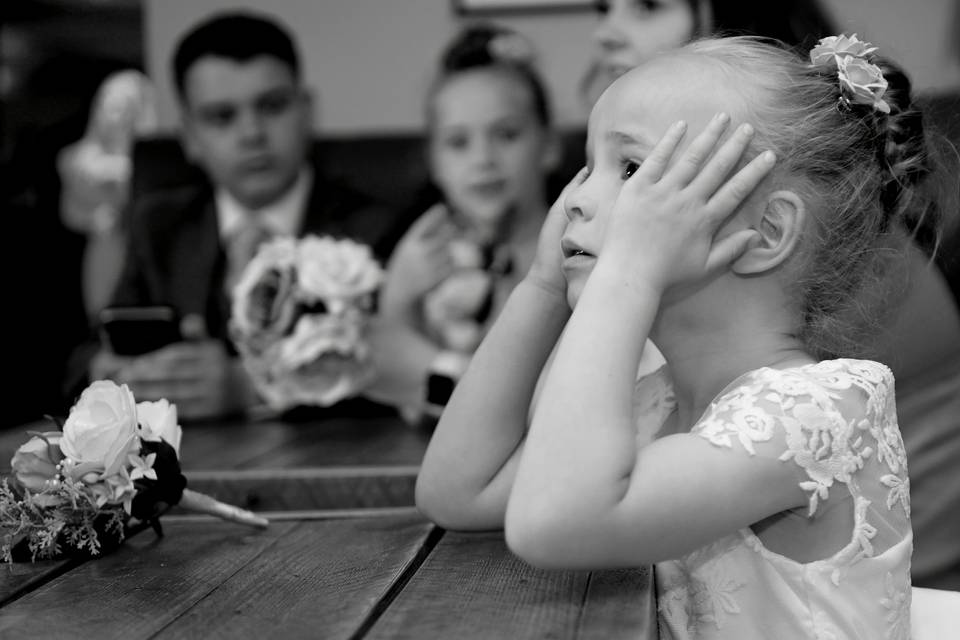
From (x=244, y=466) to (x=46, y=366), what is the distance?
7.98 feet

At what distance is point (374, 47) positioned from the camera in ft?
11.9

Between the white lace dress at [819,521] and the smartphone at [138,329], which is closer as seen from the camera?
the white lace dress at [819,521]

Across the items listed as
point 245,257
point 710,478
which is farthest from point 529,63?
point 710,478

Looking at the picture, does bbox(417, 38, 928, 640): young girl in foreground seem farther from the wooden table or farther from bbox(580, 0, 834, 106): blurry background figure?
bbox(580, 0, 834, 106): blurry background figure

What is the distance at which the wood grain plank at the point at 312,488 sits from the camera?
5.44 feet

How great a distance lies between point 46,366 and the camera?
12.8 ft

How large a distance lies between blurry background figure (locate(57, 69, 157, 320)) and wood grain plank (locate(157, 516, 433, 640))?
2.77 m

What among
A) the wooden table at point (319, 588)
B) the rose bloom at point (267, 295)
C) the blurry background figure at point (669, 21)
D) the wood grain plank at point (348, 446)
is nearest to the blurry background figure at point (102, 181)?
the rose bloom at point (267, 295)

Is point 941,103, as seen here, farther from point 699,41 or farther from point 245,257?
point 245,257

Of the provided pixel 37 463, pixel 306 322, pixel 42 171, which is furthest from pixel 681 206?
pixel 42 171

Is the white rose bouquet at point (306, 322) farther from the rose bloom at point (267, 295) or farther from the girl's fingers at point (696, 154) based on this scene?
the girl's fingers at point (696, 154)

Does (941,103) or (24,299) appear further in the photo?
(24,299)

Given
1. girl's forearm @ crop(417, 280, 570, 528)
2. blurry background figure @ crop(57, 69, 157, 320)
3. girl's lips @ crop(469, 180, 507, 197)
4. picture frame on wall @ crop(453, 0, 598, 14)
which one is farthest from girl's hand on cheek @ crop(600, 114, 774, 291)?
blurry background figure @ crop(57, 69, 157, 320)

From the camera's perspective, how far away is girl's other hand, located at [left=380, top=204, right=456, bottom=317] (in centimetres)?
290
